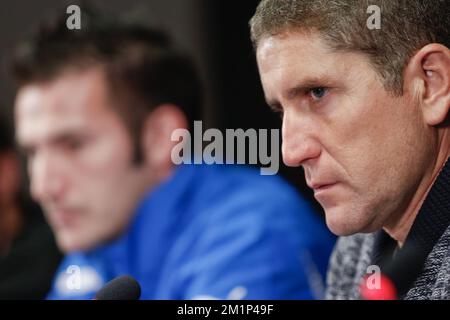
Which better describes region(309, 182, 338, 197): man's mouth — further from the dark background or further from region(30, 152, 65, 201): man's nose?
Answer: region(30, 152, 65, 201): man's nose

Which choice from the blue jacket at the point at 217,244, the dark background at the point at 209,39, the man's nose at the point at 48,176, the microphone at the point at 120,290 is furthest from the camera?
the dark background at the point at 209,39

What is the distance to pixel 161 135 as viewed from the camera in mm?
1851

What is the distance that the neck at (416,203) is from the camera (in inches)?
38.4

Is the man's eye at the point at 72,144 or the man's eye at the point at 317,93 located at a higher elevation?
the man's eye at the point at 317,93

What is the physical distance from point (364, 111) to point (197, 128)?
31.2 inches

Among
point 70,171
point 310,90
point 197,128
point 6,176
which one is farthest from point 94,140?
point 310,90

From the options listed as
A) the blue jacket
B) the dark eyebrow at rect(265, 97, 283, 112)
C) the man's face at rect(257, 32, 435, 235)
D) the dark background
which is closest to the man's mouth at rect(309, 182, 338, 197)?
the man's face at rect(257, 32, 435, 235)

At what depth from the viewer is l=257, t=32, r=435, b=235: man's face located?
95 cm

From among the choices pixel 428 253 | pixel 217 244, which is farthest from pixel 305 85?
pixel 217 244

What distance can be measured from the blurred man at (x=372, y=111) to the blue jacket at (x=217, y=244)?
49cm

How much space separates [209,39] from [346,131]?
1.26 metres

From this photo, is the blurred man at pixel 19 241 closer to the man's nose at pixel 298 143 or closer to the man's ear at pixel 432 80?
the man's nose at pixel 298 143

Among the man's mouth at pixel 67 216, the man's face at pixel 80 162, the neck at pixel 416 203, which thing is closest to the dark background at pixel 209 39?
the man's face at pixel 80 162

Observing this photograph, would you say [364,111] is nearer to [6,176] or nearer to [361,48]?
[361,48]
